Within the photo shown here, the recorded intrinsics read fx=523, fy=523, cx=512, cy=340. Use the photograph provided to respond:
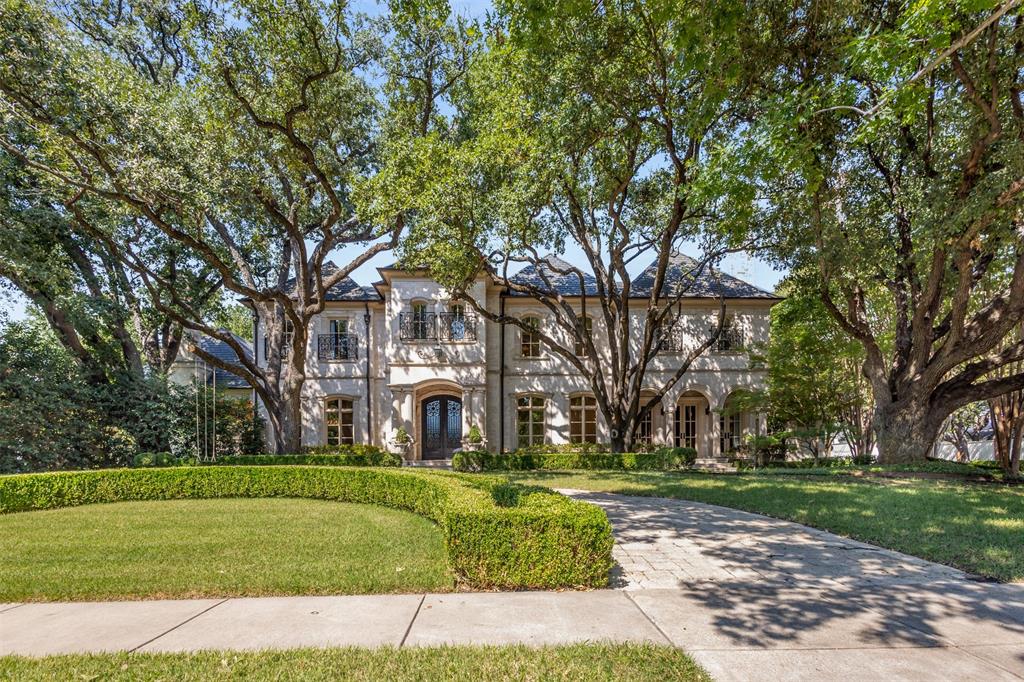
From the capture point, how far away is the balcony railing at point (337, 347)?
21156 mm

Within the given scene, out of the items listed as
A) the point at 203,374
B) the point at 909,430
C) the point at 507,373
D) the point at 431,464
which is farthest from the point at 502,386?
the point at 909,430

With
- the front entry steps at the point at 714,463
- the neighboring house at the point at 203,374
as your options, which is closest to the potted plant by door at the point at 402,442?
the neighboring house at the point at 203,374

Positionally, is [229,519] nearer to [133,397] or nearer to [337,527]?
[337,527]

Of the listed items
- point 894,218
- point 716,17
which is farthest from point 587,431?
point 716,17

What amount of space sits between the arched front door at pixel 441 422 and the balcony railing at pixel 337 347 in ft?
11.8

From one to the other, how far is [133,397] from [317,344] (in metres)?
6.54

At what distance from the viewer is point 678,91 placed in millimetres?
11250

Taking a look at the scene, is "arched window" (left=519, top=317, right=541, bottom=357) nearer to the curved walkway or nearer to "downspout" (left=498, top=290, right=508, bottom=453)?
"downspout" (left=498, top=290, right=508, bottom=453)

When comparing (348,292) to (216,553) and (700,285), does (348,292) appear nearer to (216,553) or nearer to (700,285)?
(700,285)

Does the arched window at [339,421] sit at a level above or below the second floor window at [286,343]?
below

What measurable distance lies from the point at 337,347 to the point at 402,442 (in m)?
5.01

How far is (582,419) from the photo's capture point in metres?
21.2

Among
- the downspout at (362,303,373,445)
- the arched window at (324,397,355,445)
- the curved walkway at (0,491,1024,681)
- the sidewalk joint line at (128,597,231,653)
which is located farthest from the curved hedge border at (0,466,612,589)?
the arched window at (324,397,355,445)

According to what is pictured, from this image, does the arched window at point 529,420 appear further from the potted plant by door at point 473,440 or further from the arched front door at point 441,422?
the arched front door at point 441,422
